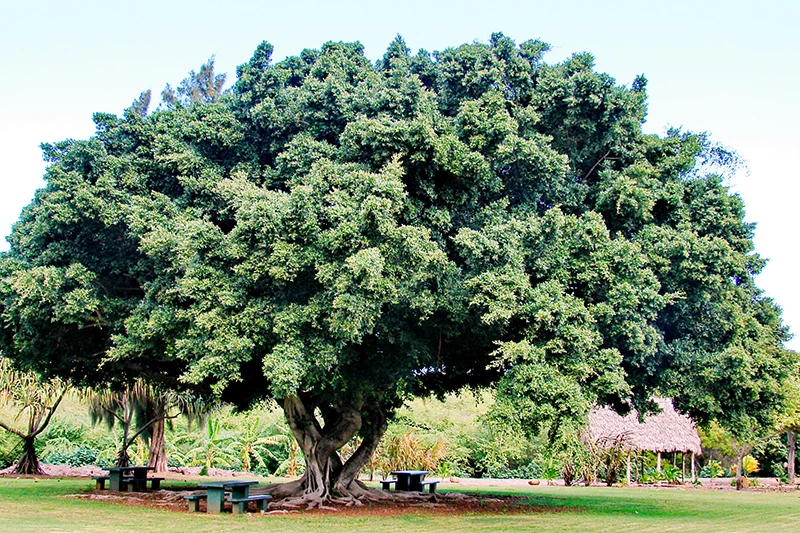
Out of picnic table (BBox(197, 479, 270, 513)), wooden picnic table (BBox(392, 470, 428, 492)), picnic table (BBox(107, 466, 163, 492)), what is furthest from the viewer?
wooden picnic table (BBox(392, 470, 428, 492))

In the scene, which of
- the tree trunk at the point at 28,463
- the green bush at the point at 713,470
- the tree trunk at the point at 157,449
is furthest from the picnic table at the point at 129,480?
the green bush at the point at 713,470

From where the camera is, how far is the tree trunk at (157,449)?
99.1 ft

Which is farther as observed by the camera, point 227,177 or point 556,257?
point 227,177

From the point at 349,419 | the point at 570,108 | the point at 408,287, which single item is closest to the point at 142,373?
the point at 349,419

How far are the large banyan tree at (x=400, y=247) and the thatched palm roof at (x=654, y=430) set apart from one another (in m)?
17.3

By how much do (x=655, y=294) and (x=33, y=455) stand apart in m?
23.6

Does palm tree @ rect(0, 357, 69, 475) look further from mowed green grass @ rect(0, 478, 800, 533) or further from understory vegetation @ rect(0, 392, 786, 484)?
mowed green grass @ rect(0, 478, 800, 533)

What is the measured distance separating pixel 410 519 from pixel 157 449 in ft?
62.9

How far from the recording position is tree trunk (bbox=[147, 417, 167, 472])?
30.2 meters

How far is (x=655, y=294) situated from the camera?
14.2m

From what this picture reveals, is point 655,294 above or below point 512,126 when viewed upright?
below

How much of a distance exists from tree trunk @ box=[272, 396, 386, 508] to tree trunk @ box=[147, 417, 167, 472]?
13.5 meters

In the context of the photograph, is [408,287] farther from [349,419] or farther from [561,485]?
[561,485]

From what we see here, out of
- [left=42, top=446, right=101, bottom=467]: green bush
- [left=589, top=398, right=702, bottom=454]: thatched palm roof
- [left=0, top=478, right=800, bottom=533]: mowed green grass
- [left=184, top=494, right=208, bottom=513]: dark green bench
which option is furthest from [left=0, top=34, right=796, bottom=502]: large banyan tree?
[left=42, top=446, right=101, bottom=467]: green bush
